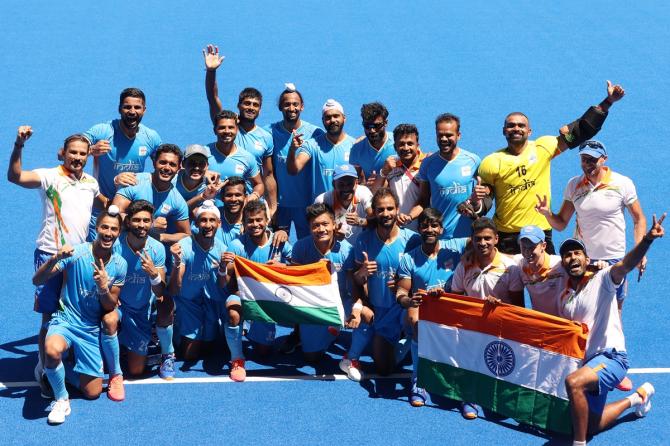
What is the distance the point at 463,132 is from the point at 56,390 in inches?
299

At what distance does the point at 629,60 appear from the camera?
16.4 m

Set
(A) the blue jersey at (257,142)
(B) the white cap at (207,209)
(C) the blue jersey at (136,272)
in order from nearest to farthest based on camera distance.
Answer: (C) the blue jersey at (136,272)
(B) the white cap at (207,209)
(A) the blue jersey at (257,142)

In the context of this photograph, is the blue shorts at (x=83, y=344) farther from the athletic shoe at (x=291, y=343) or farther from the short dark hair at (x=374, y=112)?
the short dark hair at (x=374, y=112)

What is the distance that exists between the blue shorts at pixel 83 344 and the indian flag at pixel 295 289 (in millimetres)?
1438

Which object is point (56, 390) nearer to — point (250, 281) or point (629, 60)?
point (250, 281)

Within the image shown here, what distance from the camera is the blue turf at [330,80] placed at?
30.9 ft

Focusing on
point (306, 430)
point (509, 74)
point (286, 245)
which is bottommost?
point (306, 430)

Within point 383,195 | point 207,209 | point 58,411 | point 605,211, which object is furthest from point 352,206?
point 58,411

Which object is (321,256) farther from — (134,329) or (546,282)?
(546,282)

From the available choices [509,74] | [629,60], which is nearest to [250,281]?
[509,74]

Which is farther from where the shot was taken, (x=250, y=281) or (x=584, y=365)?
(x=250, y=281)

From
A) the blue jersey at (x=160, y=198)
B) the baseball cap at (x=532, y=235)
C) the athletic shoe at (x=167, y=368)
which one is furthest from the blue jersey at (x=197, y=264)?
the baseball cap at (x=532, y=235)

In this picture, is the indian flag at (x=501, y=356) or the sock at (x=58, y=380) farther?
the sock at (x=58, y=380)

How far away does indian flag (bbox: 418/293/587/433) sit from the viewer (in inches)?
332
